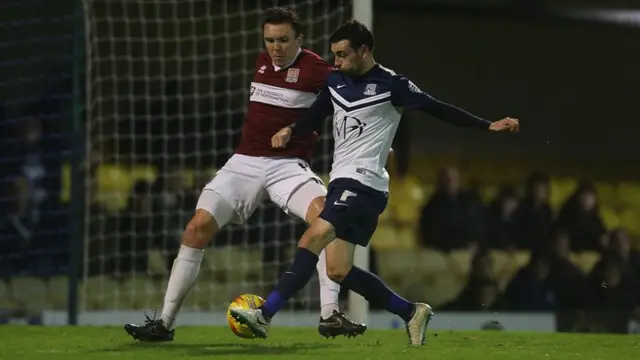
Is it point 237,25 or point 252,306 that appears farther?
point 237,25

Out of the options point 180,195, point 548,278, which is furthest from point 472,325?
point 180,195

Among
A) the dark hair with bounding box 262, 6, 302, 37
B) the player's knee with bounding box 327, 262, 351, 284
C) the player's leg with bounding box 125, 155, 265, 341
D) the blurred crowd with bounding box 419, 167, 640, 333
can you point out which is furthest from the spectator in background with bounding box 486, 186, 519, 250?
the player's knee with bounding box 327, 262, 351, 284

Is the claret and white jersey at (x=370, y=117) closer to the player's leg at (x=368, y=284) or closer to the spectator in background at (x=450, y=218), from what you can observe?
the player's leg at (x=368, y=284)

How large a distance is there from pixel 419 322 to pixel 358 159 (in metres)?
0.81

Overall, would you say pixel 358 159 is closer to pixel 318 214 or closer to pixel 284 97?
pixel 318 214

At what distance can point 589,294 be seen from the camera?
9914 millimetres

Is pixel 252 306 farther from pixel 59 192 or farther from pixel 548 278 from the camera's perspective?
pixel 548 278

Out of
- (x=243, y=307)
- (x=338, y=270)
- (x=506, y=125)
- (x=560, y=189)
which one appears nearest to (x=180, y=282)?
(x=243, y=307)

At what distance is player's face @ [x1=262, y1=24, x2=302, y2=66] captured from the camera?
19.9 feet

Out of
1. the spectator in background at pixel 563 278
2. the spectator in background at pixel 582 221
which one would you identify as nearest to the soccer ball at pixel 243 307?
the spectator in background at pixel 563 278

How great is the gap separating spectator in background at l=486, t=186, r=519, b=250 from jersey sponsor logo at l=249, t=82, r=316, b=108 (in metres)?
4.49

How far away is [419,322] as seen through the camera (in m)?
5.82

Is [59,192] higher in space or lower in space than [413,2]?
lower

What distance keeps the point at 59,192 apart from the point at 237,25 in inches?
78.7
